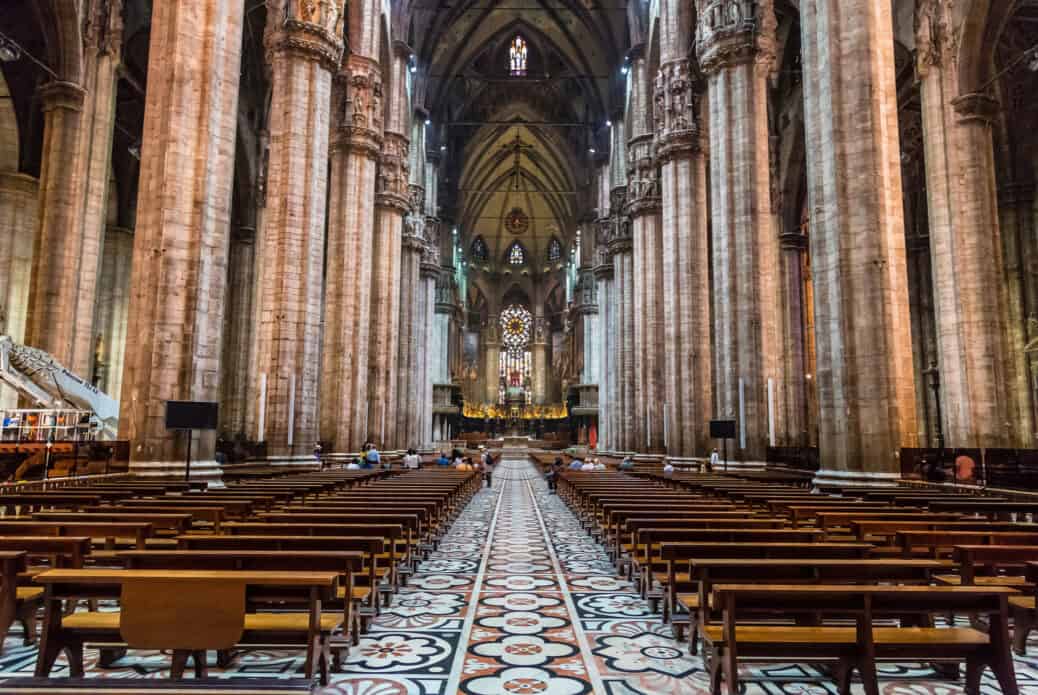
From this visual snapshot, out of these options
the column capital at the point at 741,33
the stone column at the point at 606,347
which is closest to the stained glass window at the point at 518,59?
the stone column at the point at 606,347

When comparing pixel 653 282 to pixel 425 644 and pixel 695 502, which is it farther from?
pixel 425 644

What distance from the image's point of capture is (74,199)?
56.6 ft

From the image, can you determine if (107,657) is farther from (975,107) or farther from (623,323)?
(623,323)

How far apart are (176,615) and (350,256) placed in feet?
65.8

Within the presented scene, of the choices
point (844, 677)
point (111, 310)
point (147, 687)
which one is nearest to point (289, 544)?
point (147, 687)

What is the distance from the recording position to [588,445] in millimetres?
45219

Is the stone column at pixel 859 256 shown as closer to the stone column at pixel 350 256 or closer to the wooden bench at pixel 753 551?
the wooden bench at pixel 753 551

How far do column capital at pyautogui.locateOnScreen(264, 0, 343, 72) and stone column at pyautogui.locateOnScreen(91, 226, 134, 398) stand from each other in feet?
52.3

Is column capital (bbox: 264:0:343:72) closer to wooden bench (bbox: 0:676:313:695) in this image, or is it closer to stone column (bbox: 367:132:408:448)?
stone column (bbox: 367:132:408:448)

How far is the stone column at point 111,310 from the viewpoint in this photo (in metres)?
28.1

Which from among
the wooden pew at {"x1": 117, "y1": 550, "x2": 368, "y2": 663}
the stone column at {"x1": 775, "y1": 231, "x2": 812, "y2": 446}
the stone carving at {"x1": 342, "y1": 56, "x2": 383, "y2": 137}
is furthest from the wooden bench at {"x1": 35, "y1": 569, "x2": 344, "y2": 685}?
the stone column at {"x1": 775, "y1": 231, "x2": 812, "y2": 446}

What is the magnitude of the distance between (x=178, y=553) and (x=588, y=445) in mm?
42425

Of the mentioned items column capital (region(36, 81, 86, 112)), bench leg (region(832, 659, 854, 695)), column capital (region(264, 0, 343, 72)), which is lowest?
bench leg (region(832, 659, 854, 695))

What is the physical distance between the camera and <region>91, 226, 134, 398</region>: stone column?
92.1 ft
